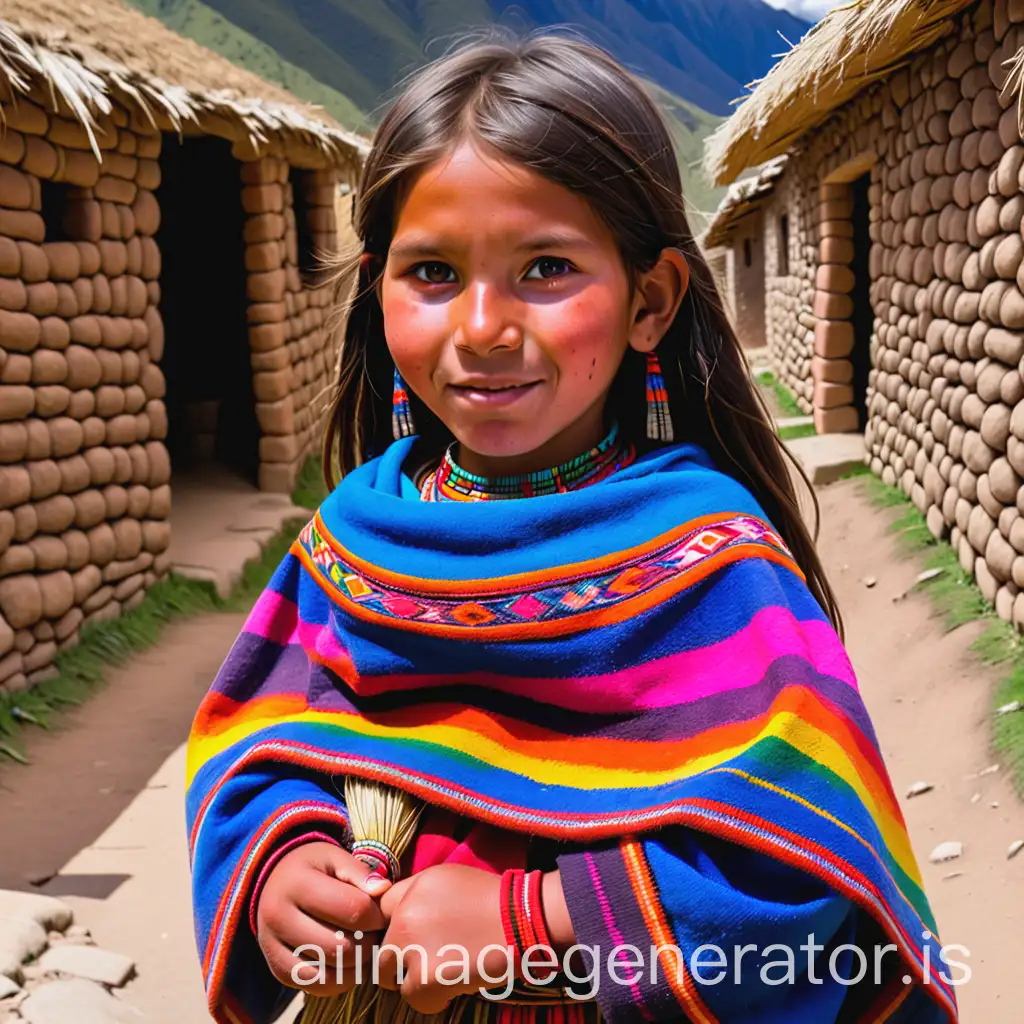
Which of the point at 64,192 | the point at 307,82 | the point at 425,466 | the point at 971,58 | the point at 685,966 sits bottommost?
the point at 685,966

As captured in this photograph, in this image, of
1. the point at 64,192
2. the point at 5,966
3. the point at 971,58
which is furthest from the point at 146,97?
the point at 5,966

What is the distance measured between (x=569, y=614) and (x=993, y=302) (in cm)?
403

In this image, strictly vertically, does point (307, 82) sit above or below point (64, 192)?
above

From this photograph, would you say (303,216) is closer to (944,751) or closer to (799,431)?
(799,431)

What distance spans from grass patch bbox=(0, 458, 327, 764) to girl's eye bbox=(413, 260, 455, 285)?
3710mm

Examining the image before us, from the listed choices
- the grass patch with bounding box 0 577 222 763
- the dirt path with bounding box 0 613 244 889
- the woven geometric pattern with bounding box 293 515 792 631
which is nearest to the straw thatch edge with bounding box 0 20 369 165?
the grass patch with bounding box 0 577 222 763

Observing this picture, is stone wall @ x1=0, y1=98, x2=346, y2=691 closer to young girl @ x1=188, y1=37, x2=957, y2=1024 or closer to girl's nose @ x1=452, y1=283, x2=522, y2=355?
young girl @ x1=188, y1=37, x2=957, y2=1024

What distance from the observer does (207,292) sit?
9.17 m

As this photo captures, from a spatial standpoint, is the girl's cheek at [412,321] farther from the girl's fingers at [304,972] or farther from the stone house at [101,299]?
the stone house at [101,299]

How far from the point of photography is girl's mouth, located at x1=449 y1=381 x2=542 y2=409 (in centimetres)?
125

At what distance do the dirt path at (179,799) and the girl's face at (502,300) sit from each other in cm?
231

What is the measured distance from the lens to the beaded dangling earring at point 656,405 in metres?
1.39

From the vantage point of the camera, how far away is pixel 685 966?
105cm

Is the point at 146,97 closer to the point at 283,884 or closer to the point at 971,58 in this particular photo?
the point at 971,58
